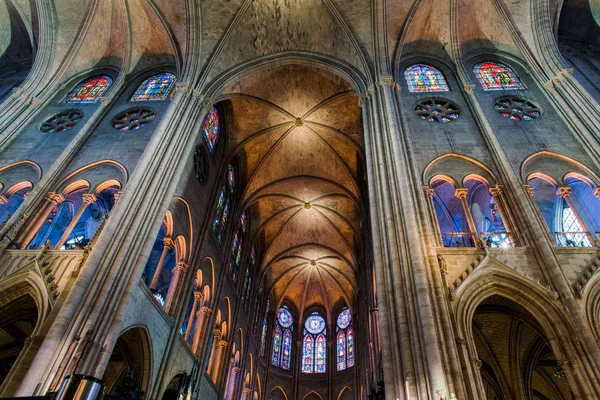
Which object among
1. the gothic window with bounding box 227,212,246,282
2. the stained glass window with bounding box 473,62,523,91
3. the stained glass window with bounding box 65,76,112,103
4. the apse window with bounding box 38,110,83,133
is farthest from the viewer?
the gothic window with bounding box 227,212,246,282

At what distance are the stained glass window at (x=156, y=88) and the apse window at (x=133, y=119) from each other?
40.0 inches

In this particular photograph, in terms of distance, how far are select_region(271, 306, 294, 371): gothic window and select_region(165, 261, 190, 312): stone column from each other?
15472mm

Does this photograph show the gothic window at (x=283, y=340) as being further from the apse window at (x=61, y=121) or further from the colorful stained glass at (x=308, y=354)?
the apse window at (x=61, y=121)

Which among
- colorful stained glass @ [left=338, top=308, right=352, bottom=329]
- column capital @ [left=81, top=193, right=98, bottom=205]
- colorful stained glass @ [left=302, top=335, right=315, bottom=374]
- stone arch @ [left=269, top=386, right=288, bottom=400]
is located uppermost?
colorful stained glass @ [left=338, top=308, right=352, bottom=329]

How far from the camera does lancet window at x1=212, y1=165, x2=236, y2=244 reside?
18.0 m

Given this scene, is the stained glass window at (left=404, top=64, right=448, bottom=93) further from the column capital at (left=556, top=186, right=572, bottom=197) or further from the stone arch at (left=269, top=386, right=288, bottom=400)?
the stone arch at (left=269, top=386, right=288, bottom=400)

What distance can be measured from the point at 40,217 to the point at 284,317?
21.2 metres

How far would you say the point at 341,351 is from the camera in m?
27.6

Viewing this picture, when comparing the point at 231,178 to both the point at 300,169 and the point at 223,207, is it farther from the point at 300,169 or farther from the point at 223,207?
the point at 300,169

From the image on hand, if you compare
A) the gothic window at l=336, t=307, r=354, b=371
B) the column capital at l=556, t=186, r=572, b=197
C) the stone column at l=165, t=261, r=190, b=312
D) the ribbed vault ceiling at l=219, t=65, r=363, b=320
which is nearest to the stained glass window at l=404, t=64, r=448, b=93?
the ribbed vault ceiling at l=219, t=65, r=363, b=320

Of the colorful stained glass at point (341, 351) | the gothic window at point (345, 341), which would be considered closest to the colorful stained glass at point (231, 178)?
the gothic window at point (345, 341)

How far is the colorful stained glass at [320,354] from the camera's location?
90.0ft

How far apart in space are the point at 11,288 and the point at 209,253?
24.8 ft

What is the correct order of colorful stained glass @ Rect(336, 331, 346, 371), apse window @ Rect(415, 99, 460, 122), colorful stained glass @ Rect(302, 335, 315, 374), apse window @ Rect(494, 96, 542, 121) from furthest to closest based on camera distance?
colorful stained glass @ Rect(302, 335, 315, 374) → colorful stained glass @ Rect(336, 331, 346, 371) → apse window @ Rect(415, 99, 460, 122) → apse window @ Rect(494, 96, 542, 121)
